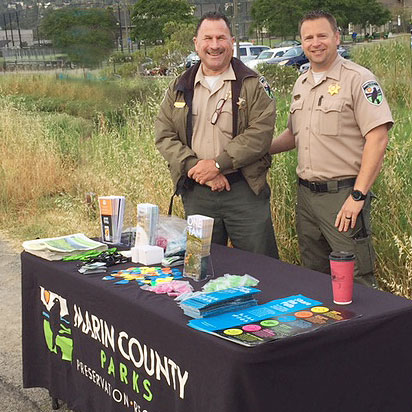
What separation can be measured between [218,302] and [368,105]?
1.45 m

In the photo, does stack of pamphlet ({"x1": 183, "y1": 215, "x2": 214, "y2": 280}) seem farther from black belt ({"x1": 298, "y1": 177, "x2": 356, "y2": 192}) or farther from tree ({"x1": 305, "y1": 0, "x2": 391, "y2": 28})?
tree ({"x1": 305, "y1": 0, "x2": 391, "y2": 28})

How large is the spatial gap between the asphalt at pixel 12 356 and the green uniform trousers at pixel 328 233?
151 centimetres

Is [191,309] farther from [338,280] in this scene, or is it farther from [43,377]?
[43,377]

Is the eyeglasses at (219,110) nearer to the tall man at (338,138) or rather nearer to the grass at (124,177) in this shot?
the tall man at (338,138)

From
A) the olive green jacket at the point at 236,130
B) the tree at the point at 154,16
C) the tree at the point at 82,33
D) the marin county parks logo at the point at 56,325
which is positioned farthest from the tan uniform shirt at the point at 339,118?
the tree at the point at 154,16

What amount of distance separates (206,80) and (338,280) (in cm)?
177

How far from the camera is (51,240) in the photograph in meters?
3.99

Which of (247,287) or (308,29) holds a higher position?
(308,29)

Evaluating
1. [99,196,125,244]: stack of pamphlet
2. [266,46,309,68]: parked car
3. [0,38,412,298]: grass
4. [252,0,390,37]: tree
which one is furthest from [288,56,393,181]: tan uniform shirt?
[252,0,390,37]: tree

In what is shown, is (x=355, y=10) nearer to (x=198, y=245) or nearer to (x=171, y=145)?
(x=171, y=145)

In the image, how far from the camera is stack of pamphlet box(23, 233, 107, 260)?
150 inches

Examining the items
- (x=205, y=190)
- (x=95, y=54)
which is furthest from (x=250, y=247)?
(x=95, y=54)

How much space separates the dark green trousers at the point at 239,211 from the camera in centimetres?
430

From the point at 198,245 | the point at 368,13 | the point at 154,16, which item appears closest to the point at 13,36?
the point at 154,16
